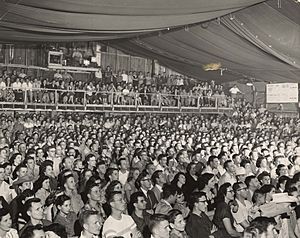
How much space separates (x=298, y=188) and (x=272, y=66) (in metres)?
8.38

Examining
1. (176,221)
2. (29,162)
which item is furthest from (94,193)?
(29,162)

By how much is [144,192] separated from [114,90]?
41.5 ft

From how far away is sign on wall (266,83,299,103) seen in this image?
1956 centimetres

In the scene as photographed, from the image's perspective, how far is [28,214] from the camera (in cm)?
573

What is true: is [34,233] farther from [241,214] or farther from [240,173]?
[240,173]

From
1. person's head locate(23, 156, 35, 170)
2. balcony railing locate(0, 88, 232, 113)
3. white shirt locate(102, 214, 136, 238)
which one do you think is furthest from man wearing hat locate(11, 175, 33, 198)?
balcony railing locate(0, 88, 232, 113)

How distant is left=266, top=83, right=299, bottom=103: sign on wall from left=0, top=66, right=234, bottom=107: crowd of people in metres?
2.97

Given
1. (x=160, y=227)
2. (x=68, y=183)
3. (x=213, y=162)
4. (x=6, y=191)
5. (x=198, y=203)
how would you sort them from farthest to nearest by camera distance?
1. (x=213, y=162)
2. (x=6, y=191)
3. (x=68, y=183)
4. (x=198, y=203)
5. (x=160, y=227)

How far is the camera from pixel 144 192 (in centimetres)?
760

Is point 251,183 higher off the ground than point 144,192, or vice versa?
point 251,183

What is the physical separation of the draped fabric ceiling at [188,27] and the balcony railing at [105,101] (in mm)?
3401

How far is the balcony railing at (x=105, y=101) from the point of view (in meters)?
17.4

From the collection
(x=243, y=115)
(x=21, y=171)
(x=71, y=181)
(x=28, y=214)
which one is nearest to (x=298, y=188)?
(x=71, y=181)

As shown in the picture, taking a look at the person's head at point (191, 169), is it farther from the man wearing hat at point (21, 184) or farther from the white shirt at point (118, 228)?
the white shirt at point (118, 228)
